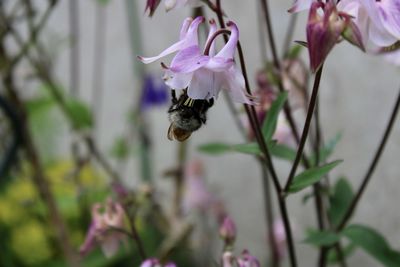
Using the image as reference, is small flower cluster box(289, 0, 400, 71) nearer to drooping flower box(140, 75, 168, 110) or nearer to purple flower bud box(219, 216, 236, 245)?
purple flower bud box(219, 216, 236, 245)

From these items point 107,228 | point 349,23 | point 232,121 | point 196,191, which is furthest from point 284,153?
point 232,121

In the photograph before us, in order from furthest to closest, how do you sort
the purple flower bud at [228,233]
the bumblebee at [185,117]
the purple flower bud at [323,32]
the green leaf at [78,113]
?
the green leaf at [78,113] → the purple flower bud at [228,233] → the bumblebee at [185,117] → the purple flower bud at [323,32]

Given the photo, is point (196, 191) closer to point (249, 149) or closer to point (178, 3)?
point (249, 149)

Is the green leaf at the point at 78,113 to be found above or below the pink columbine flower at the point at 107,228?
above

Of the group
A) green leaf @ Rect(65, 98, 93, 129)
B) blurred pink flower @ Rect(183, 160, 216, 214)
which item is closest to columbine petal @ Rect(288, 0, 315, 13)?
green leaf @ Rect(65, 98, 93, 129)

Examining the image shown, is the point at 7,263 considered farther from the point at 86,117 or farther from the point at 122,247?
the point at 86,117

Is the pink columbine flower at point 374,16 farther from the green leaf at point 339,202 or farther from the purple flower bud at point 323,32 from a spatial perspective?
the green leaf at point 339,202

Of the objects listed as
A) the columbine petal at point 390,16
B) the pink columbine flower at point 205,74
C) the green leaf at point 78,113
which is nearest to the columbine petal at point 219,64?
the pink columbine flower at point 205,74
